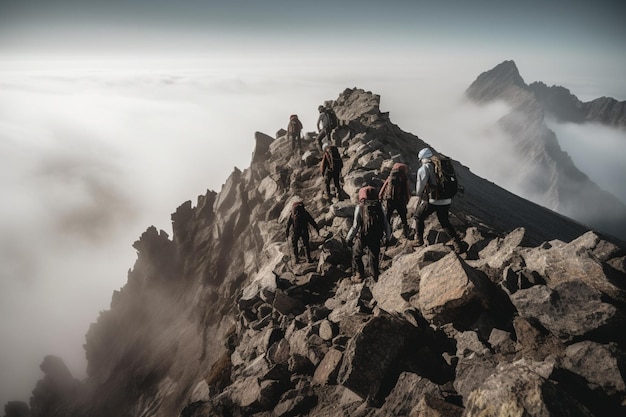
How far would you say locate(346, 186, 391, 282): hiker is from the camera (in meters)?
11.7

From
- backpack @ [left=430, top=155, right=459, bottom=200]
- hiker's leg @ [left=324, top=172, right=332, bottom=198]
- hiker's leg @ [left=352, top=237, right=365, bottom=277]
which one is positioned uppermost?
backpack @ [left=430, top=155, right=459, bottom=200]

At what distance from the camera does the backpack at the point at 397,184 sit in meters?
13.4

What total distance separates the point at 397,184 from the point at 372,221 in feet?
8.90

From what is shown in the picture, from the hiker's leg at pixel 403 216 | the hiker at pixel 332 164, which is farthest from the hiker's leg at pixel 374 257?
the hiker at pixel 332 164

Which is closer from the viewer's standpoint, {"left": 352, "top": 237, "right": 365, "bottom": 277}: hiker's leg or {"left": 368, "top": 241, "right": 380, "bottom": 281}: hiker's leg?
{"left": 368, "top": 241, "right": 380, "bottom": 281}: hiker's leg

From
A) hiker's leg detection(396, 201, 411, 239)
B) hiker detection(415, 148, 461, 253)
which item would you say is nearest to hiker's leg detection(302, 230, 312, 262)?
hiker's leg detection(396, 201, 411, 239)

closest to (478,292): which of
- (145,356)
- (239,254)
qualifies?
(239,254)

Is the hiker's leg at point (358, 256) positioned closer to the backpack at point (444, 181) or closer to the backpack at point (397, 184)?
the backpack at point (397, 184)

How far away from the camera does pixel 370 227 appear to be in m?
11.6

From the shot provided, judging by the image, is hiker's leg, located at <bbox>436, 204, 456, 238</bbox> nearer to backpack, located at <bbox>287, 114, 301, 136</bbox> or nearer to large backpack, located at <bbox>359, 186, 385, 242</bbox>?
large backpack, located at <bbox>359, 186, 385, 242</bbox>

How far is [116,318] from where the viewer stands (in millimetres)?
43656

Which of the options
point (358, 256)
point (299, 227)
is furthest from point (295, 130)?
point (358, 256)

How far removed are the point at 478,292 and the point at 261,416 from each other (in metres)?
6.30

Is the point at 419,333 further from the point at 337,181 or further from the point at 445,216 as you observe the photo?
the point at 337,181
